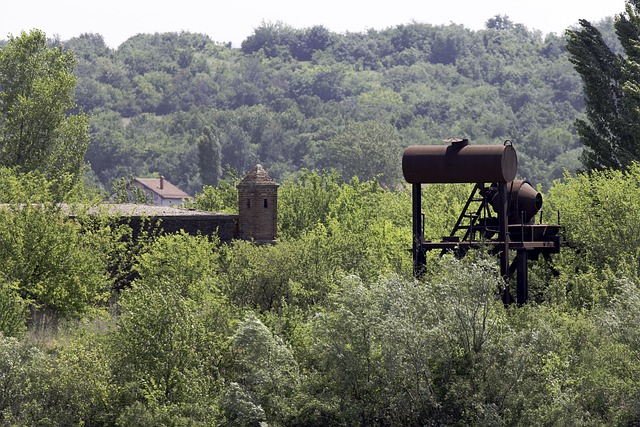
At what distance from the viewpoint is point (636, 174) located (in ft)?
158

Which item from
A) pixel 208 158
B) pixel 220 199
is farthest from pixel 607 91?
pixel 208 158

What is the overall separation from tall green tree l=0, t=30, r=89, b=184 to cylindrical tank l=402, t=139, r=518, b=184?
92.4ft

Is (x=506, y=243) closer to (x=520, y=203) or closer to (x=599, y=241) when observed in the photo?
(x=520, y=203)

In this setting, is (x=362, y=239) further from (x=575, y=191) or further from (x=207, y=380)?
(x=207, y=380)

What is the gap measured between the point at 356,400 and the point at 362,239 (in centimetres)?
1344

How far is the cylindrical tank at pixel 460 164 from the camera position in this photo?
38.4 metres

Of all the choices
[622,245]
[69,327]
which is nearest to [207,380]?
[69,327]

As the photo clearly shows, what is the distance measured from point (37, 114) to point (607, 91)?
86.9 ft

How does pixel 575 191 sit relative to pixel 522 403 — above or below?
above

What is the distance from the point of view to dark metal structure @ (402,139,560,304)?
3856cm

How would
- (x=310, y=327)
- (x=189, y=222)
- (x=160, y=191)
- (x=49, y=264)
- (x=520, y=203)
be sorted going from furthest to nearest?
(x=160, y=191) < (x=189, y=222) < (x=49, y=264) < (x=520, y=203) < (x=310, y=327)

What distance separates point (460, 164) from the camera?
38.6 meters

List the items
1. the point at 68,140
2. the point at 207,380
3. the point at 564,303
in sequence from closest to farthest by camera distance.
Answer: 1. the point at 207,380
2. the point at 564,303
3. the point at 68,140

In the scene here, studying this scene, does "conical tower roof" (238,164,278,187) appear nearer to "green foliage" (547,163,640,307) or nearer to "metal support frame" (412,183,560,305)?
"metal support frame" (412,183,560,305)
